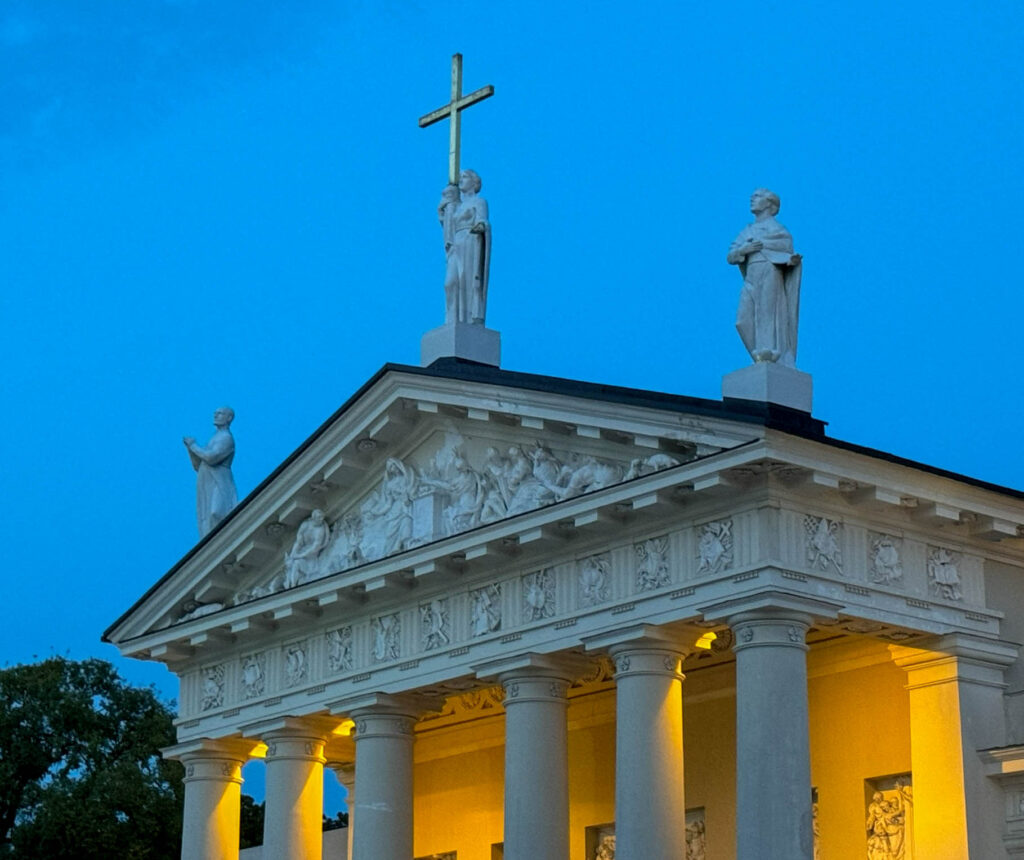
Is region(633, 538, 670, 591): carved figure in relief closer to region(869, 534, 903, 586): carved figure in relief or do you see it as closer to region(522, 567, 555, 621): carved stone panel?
region(522, 567, 555, 621): carved stone panel

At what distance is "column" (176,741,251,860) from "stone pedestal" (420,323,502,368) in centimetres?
694

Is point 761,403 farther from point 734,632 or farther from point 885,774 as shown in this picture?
point 885,774

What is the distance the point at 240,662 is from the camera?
31.0m

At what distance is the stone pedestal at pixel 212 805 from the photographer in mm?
31641

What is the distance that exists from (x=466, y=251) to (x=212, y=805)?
9.20 meters

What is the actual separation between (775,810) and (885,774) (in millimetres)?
4009

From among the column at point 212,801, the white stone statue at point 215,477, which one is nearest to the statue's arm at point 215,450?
the white stone statue at point 215,477

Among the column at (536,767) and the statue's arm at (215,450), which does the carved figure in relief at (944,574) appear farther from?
the statue's arm at (215,450)

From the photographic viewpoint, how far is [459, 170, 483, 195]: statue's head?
29.1 meters

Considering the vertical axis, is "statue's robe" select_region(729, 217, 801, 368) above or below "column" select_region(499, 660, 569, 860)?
above

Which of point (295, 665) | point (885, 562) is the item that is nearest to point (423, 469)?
point (295, 665)

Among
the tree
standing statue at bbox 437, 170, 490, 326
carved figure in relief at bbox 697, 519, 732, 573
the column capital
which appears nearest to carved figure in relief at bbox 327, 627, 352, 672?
standing statue at bbox 437, 170, 490, 326

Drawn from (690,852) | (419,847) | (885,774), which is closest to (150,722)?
(419,847)

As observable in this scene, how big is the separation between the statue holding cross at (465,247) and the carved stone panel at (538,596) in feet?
13.8
